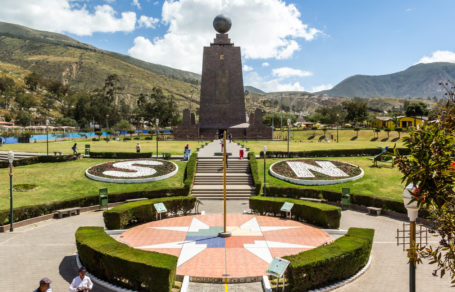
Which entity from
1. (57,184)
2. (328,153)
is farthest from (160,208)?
(328,153)

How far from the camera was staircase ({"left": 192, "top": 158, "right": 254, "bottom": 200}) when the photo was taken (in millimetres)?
24484

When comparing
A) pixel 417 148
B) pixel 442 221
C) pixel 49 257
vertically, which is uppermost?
pixel 417 148

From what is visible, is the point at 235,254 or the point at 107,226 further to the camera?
the point at 107,226

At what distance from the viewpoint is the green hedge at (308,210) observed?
1694cm

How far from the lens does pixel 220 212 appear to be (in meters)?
20.5

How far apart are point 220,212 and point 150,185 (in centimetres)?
752

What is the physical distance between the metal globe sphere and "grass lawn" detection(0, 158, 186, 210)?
132 ft

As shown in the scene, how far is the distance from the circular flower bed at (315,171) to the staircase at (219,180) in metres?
2.66

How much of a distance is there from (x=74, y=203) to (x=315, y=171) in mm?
18623

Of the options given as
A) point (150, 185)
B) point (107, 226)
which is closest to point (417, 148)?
point (107, 226)

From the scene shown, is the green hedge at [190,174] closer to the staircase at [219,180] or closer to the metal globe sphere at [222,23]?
the staircase at [219,180]

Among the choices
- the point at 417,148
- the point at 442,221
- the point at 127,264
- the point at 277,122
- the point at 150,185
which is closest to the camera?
the point at 442,221

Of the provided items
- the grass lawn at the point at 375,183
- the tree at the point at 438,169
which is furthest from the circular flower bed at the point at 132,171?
the tree at the point at 438,169

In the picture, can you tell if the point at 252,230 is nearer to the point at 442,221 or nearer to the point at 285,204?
the point at 285,204
